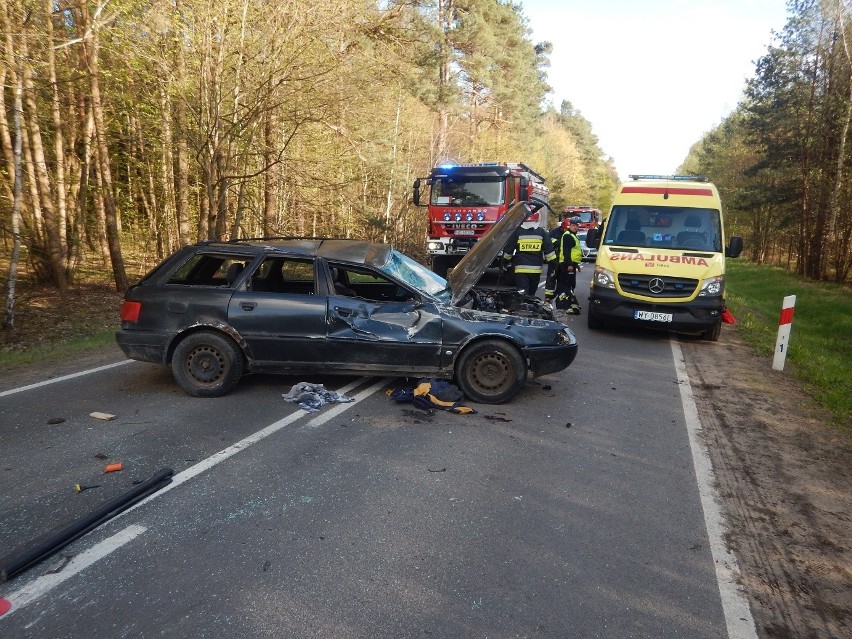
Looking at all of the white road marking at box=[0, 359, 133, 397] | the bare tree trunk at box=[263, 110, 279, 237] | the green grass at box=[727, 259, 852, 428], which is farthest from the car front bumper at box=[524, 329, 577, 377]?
the bare tree trunk at box=[263, 110, 279, 237]

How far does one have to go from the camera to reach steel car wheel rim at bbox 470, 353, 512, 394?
552cm

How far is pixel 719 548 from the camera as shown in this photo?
320 centimetres

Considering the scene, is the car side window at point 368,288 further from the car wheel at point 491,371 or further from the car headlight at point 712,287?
the car headlight at point 712,287

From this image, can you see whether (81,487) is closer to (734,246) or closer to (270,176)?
(734,246)

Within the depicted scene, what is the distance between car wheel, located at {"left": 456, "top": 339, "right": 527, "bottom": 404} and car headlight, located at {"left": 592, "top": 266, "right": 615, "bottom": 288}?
4023mm

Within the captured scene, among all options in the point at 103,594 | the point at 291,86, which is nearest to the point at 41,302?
the point at 291,86

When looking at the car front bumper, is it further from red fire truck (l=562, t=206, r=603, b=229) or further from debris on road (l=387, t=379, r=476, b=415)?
red fire truck (l=562, t=206, r=603, b=229)

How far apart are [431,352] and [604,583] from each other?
299 cm

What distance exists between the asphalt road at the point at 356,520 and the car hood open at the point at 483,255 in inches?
63.9

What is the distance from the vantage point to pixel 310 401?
17.5ft

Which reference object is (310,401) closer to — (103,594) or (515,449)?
(515,449)

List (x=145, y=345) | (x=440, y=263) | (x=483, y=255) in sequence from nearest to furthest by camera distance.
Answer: (x=145, y=345)
(x=483, y=255)
(x=440, y=263)

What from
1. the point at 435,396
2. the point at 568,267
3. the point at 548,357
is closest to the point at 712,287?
the point at 568,267

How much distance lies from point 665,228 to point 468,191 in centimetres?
665
